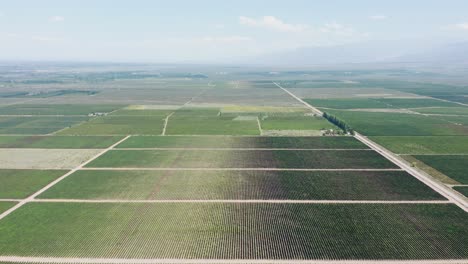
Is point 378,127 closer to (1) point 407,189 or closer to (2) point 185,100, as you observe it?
(1) point 407,189

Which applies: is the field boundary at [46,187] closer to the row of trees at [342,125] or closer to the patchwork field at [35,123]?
the patchwork field at [35,123]

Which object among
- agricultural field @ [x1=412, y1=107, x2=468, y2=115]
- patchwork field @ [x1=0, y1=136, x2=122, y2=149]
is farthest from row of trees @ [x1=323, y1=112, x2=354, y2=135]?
patchwork field @ [x1=0, y1=136, x2=122, y2=149]

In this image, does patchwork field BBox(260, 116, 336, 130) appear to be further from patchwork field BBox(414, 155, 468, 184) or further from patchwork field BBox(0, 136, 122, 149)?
patchwork field BBox(0, 136, 122, 149)

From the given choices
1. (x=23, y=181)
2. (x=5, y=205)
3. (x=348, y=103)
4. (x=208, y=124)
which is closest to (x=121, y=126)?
(x=208, y=124)

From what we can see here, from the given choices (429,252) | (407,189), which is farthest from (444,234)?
(407,189)

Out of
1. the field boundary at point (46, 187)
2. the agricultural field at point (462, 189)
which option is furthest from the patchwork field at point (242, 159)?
the agricultural field at point (462, 189)

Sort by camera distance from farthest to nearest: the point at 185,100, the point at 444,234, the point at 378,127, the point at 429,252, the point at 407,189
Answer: the point at 185,100 < the point at 378,127 < the point at 407,189 < the point at 444,234 < the point at 429,252
